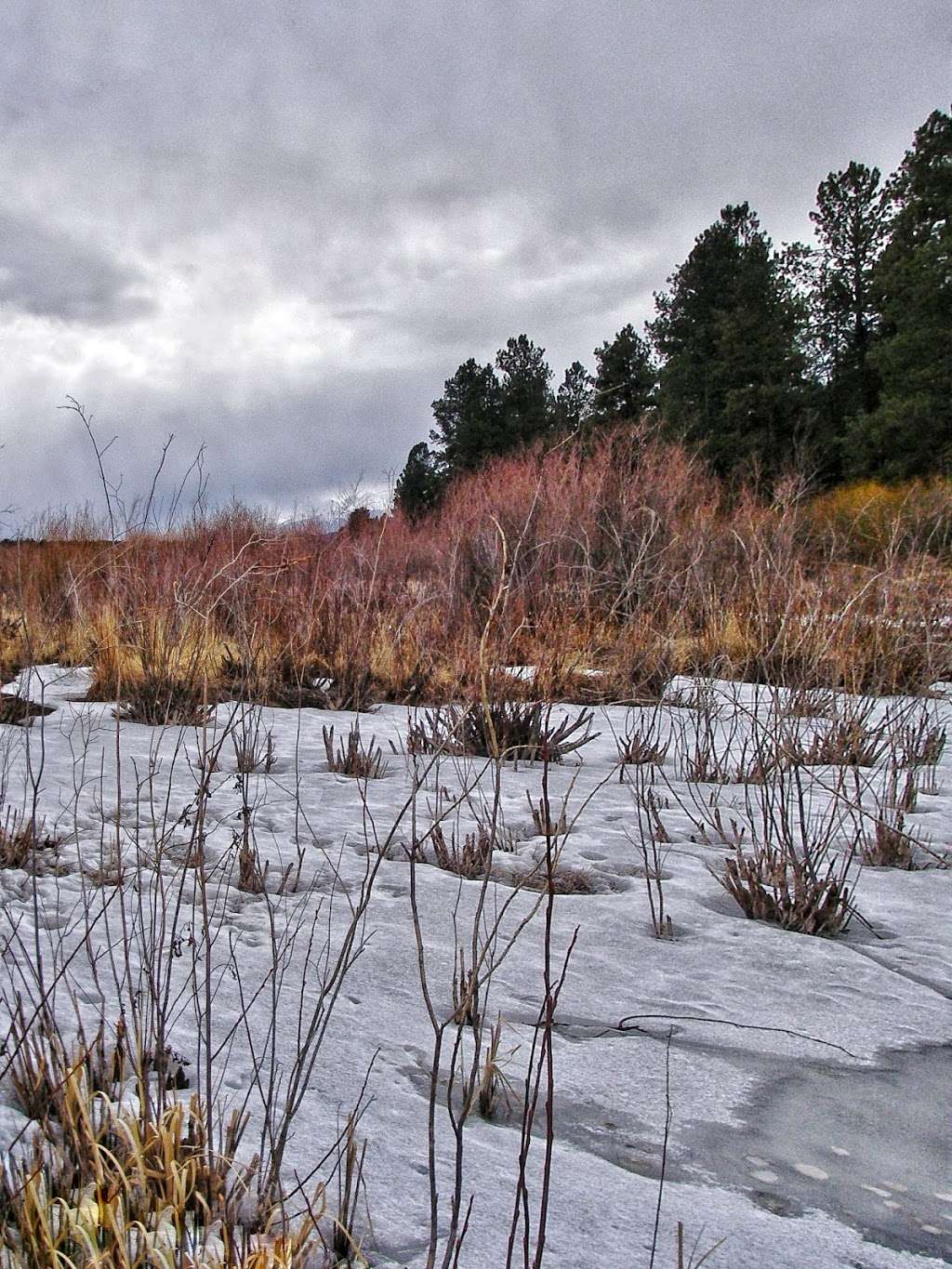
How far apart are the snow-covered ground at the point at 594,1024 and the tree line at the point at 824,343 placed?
2057 centimetres

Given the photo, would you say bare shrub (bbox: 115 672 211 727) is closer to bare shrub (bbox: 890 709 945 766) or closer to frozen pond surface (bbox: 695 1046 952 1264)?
bare shrub (bbox: 890 709 945 766)

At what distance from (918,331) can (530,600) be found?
19263 millimetres

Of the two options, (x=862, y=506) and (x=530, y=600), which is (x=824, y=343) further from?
(x=530, y=600)

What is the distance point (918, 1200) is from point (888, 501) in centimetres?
1734

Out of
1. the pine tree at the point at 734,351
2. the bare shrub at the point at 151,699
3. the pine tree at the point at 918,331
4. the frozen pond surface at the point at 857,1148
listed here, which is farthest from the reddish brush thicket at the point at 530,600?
the pine tree at the point at 734,351

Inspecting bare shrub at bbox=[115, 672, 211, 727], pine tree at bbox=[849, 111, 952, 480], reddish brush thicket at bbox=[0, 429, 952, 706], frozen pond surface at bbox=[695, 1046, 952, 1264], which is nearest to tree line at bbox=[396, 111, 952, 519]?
pine tree at bbox=[849, 111, 952, 480]

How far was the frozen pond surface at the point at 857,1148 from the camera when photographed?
3.97ft

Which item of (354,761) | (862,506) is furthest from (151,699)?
(862,506)

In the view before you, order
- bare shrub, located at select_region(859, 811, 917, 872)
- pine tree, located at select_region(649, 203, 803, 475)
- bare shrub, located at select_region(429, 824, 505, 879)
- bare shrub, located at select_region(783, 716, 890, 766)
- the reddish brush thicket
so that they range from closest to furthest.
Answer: bare shrub, located at select_region(429, 824, 505, 879), bare shrub, located at select_region(859, 811, 917, 872), bare shrub, located at select_region(783, 716, 890, 766), the reddish brush thicket, pine tree, located at select_region(649, 203, 803, 475)

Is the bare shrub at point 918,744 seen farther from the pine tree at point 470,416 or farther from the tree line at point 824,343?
the pine tree at point 470,416

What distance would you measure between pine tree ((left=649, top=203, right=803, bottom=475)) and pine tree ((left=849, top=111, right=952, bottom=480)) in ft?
7.74

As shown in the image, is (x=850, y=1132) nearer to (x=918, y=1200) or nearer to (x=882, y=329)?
(x=918, y=1200)

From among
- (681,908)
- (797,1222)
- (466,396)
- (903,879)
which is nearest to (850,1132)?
(797,1222)

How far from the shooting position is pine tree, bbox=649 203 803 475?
25.1 meters
